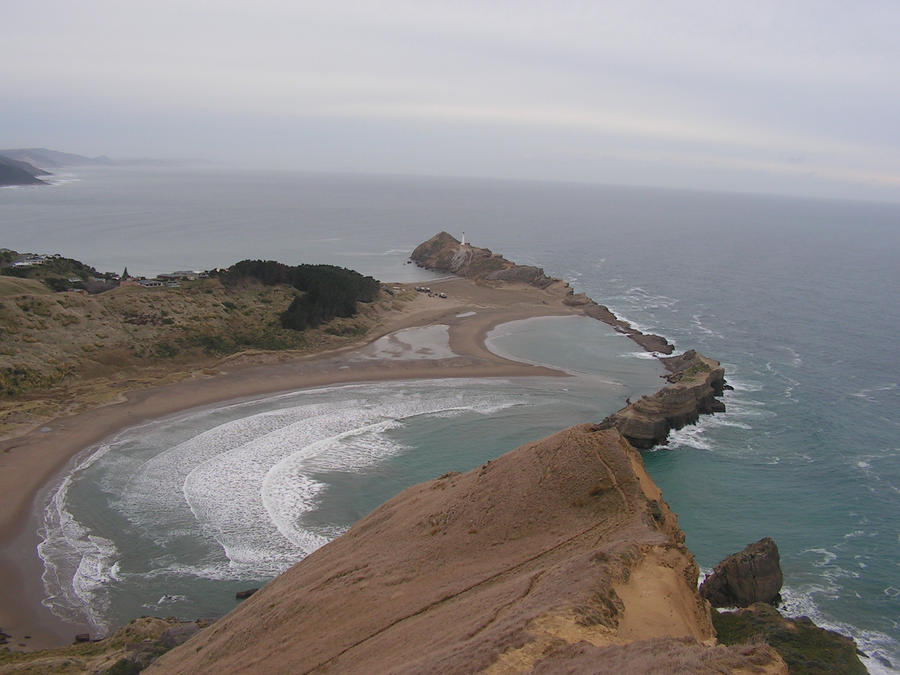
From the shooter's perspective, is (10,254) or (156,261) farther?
(156,261)

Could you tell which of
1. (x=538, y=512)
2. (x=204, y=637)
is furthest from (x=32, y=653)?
(x=538, y=512)

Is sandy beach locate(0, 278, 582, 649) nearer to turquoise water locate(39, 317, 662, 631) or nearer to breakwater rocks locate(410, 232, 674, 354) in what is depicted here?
turquoise water locate(39, 317, 662, 631)

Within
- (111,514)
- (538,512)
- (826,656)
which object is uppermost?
(538,512)

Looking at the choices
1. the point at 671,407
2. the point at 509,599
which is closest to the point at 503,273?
the point at 671,407

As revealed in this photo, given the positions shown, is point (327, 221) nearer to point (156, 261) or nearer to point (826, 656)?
point (156, 261)

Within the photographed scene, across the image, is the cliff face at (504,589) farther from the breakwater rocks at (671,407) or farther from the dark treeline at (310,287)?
the dark treeline at (310,287)

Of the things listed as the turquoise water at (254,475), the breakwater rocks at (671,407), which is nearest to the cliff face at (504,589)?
the turquoise water at (254,475)

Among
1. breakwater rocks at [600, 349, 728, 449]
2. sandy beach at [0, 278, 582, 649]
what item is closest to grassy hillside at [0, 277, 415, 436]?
sandy beach at [0, 278, 582, 649]
